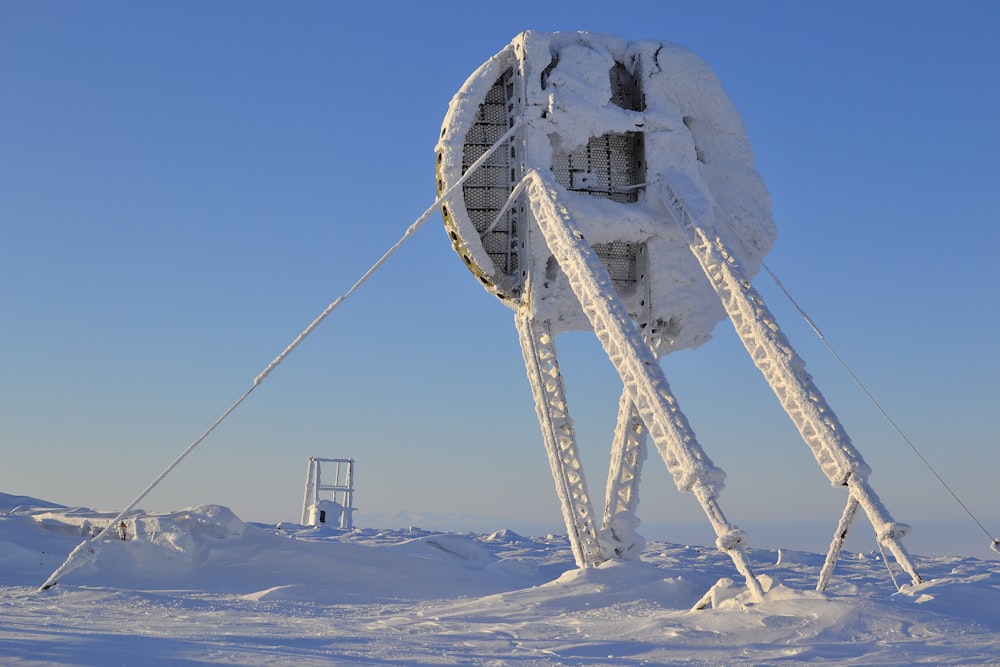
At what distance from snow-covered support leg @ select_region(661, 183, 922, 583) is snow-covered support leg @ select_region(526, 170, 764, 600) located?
4.71ft

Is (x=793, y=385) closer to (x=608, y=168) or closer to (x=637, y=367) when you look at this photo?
(x=637, y=367)

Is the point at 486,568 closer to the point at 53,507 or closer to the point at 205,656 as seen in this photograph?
the point at 53,507

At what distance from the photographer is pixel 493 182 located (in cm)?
1501

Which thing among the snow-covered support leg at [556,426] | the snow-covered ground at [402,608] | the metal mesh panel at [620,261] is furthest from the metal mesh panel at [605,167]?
the snow-covered ground at [402,608]

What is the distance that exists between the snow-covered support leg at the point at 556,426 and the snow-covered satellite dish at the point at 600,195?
2 cm

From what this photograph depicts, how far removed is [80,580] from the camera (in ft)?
40.8

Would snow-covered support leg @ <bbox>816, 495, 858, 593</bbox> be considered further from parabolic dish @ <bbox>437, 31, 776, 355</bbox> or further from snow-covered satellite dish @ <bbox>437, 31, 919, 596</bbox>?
parabolic dish @ <bbox>437, 31, 776, 355</bbox>

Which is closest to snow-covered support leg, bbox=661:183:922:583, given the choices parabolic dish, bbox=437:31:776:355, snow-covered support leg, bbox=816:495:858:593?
snow-covered support leg, bbox=816:495:858:593

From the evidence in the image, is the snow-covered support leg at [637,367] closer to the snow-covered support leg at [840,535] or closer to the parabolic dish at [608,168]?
the parabolic dish at [608,168]

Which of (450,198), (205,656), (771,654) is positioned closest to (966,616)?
(771,654)

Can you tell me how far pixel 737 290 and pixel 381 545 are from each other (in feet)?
29.3

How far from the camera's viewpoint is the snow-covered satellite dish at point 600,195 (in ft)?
45.8

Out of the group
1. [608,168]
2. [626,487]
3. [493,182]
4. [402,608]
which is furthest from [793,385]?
[493,182]

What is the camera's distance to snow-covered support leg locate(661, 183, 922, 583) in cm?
984
